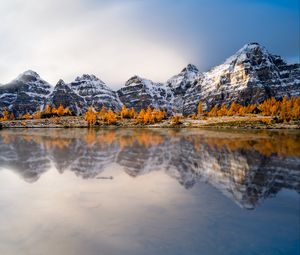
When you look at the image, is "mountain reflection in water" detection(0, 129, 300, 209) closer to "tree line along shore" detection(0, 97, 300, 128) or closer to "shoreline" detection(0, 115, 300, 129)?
"shoreline" detection(0, 115, 300, 129)

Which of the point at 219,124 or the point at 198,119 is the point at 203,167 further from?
the point at 198,119

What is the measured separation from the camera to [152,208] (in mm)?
17344

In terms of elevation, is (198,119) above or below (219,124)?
below

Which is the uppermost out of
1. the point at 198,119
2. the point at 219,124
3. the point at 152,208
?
the point at 152,208

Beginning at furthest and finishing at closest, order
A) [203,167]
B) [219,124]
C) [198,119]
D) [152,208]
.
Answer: [198,119] < [219,124] < [203,167] < [152,208]

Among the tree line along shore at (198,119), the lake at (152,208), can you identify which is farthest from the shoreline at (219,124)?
the lake at (152,208)

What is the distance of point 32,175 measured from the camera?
27.0 meters

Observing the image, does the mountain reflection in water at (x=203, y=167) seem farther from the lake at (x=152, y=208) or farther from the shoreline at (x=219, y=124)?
the shoreline at (x=219, y=124)

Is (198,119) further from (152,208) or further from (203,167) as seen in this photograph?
(152,208)

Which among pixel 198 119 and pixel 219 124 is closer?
pixel 219 124

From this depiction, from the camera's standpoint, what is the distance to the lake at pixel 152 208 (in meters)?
12.8

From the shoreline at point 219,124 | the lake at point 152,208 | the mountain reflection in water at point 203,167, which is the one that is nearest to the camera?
the lake at point 152,208

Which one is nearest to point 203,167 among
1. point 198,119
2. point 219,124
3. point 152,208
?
point 152,208

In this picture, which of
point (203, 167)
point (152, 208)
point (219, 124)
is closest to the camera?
point (152, 208)
